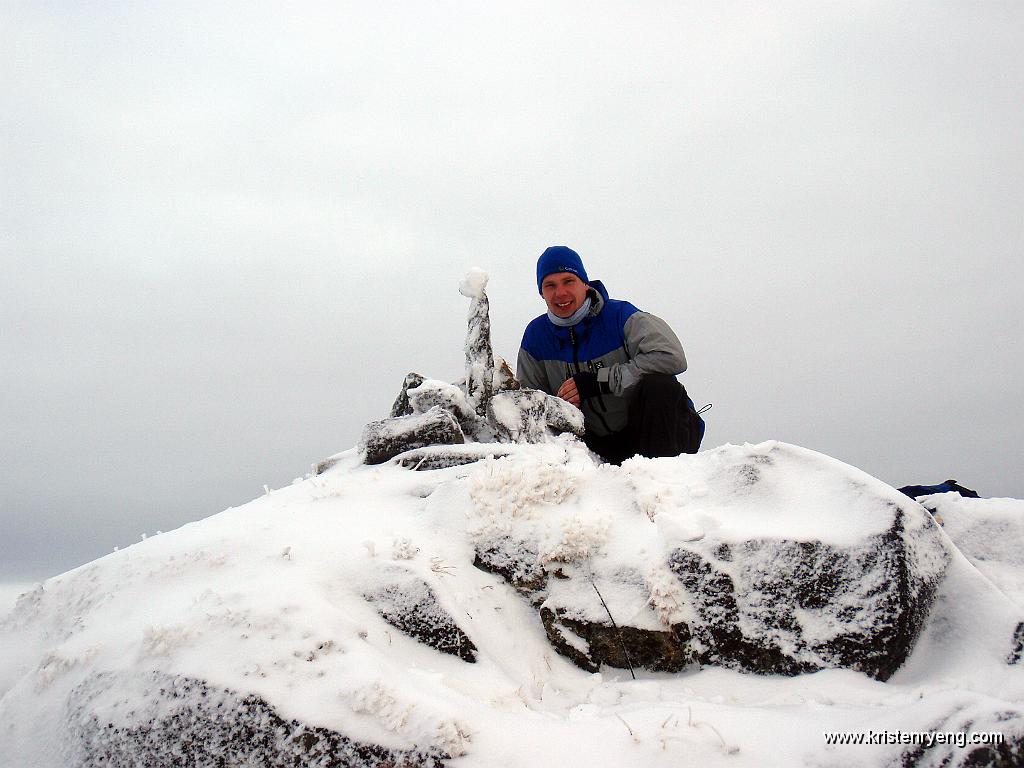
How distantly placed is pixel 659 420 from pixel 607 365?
1.19 m

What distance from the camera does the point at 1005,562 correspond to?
490 cm

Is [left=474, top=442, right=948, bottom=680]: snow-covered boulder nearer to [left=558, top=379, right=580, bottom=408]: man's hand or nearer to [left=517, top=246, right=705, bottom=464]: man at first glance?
[left=517, top=246, right=705, bottom=464]: man

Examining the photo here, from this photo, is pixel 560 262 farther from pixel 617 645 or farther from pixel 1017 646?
pixel 1017 646

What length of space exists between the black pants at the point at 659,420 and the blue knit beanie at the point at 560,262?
167cm

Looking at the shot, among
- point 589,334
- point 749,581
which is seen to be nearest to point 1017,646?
point 749,581

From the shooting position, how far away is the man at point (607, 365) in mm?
7176

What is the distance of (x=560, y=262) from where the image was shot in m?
8.09

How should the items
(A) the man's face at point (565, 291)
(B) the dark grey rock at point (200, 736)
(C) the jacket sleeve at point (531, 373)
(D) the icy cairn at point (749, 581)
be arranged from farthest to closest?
(C) the jacket sleeve at point (531, 373)
(A) the man's face at point (565, 291)
(D) the icy cairn at point (749, 581)
(B) the dark grey rock at point (200, 736)

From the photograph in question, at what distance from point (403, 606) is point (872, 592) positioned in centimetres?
263

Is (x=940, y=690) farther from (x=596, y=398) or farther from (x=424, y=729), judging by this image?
(x=596, y=398)

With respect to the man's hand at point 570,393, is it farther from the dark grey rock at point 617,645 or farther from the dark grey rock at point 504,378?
the dark grey rock at point 617,645

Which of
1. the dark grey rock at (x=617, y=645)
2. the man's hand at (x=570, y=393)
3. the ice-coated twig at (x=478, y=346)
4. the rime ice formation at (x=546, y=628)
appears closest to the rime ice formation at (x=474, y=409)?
the ice-coated twig at (x=478, y=346)

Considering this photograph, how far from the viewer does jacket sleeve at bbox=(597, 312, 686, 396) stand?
741 cm

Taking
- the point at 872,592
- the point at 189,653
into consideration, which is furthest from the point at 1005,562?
the point at 189,653
